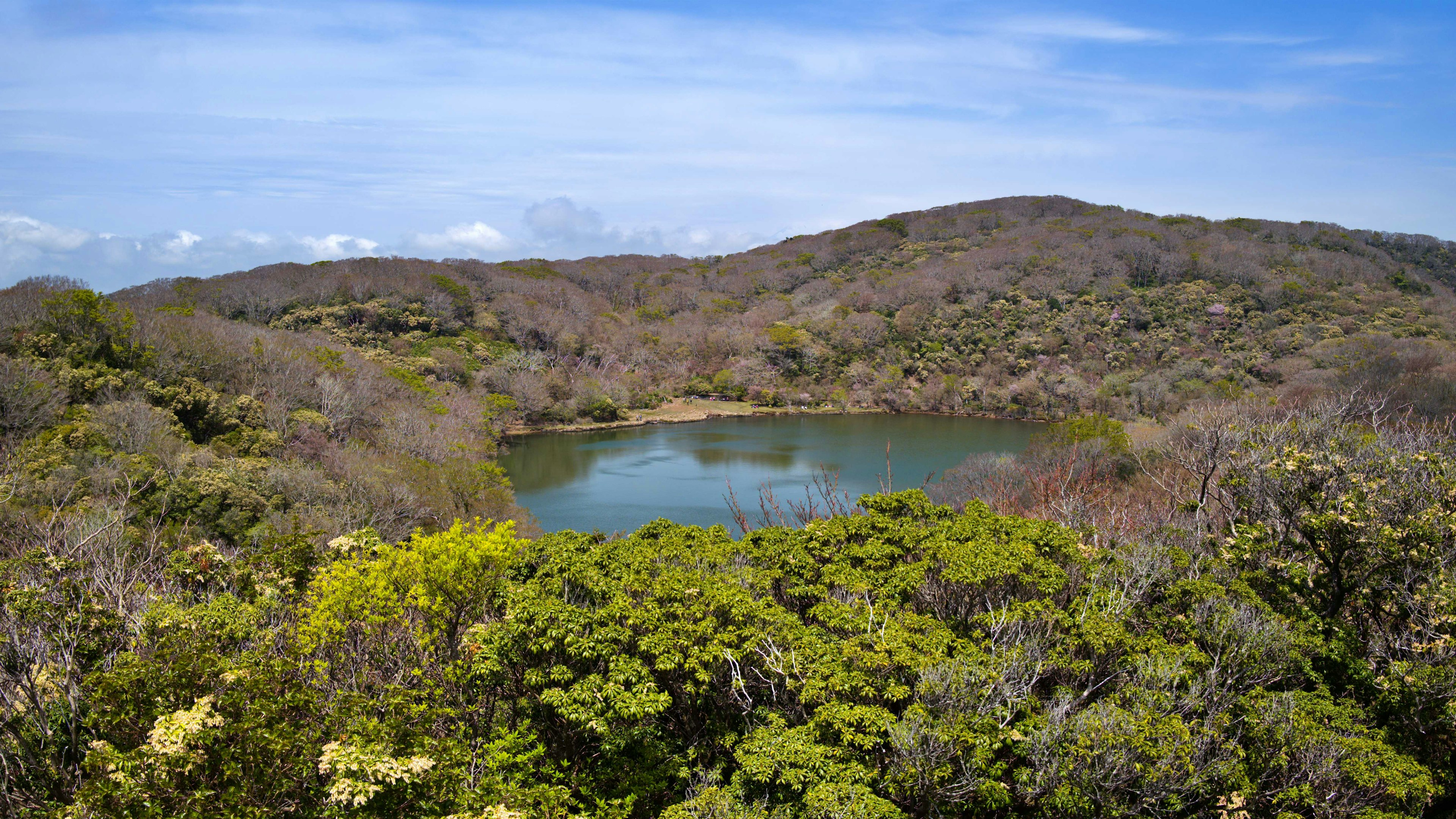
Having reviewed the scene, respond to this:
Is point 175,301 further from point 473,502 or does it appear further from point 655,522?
point 655,522

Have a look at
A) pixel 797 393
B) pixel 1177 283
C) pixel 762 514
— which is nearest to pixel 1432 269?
pixel 1177 283

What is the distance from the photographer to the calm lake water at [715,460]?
95.5 ft

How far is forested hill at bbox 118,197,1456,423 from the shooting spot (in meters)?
48.8

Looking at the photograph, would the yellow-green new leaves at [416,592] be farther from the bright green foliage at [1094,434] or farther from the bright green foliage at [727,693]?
the bright green foliage at [1094,434]

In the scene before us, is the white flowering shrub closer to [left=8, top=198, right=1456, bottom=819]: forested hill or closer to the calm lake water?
[left=8, top=198, right=1456, bottom=819]: forested hill

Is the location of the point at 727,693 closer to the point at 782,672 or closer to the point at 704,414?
the point at 782,672

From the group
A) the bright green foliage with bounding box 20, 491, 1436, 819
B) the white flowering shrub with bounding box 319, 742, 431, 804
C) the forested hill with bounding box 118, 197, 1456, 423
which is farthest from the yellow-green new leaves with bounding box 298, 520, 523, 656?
the forested hill with bounding box 118, 197, 1456, 423

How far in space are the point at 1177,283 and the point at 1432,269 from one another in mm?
26166

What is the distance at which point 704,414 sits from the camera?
56.1 meters

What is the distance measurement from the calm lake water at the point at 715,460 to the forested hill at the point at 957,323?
6.14 meters

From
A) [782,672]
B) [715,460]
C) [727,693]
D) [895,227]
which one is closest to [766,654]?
[782,672]

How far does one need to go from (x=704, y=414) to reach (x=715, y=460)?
1690 centimetres

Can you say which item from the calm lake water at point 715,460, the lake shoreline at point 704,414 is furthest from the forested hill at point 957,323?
the calm lake water at point 715,460

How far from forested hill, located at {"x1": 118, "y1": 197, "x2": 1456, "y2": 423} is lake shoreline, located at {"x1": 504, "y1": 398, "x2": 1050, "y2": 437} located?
2.56 ft
